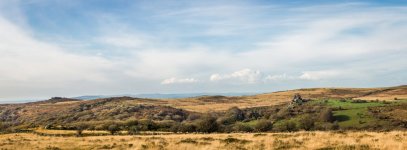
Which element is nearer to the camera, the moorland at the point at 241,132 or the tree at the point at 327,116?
the moorland at the point at 241,132

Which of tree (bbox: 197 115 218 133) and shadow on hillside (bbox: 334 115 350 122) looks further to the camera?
shadow on hillside (bbox: 334 115 350 122)

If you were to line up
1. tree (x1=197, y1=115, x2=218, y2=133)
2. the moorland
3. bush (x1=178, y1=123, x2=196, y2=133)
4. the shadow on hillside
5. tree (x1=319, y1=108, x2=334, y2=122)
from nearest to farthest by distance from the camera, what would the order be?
1. the moorland
2. tree (x1=197, y1=115, x2=218, y2=133)
3. bush (x1=178, y1=123, x2=196, y2=133)
4. the shadow on hillside
5. tree (x1=319, y1=108, x2=334, y2=122)

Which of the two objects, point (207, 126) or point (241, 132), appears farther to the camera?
point (207, 126)

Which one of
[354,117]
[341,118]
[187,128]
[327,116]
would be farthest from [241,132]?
[354,117]

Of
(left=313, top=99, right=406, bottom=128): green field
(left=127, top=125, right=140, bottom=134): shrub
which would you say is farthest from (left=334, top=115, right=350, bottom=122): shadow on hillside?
(left=127, top=125, right=140, bottom=134): shrub

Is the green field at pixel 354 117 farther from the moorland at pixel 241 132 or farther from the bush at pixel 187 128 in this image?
the bush at pixel 187 128

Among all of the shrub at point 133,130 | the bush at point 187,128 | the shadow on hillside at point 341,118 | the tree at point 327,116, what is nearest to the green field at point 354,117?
the shadow on hillside at point 341,118

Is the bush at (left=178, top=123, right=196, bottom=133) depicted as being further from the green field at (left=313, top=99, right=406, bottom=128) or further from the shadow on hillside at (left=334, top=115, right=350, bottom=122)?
the shadow on hillside at (left=334, top=115, right=350, bottom=122)

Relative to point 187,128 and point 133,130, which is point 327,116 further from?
point 133,130

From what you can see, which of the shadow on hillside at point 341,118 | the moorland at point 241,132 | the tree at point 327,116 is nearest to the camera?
the moorland at point 241,132

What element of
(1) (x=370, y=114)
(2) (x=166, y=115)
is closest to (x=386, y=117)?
(1) (x=370, y=114)

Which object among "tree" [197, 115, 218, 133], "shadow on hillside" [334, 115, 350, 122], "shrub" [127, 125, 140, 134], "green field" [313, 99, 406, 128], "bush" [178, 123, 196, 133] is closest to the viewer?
"shrub" [127, 125, 140, 134]

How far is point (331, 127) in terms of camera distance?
2370 inches

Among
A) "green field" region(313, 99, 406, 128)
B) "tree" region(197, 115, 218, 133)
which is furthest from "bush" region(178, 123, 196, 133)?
"green field" region(313, 99, 406, 128)
